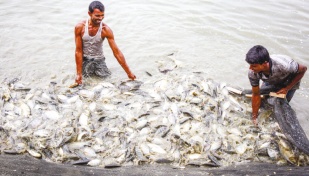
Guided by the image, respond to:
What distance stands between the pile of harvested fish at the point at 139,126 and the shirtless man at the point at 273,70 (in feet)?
2.30

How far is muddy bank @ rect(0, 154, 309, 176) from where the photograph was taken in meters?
3.10

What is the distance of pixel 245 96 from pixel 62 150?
382cm

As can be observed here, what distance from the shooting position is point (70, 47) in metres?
7.12

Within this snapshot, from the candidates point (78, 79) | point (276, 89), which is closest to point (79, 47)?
point (78, 79)

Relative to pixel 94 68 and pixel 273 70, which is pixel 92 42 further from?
pixel 273 70

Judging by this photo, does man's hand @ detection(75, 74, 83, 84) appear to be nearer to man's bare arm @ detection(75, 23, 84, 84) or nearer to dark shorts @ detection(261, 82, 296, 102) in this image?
man's bare arm @ detection(75, 23, 84, 84)

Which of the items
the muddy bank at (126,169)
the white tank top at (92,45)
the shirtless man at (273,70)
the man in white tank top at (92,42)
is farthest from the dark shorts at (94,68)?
the shirtless man at (273,70)

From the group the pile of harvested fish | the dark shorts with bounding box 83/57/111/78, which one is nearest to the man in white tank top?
the dark shorts with bounding box 83/57/111/78

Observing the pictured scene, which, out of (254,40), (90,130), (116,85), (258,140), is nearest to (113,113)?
(90,130)

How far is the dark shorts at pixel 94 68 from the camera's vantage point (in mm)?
5480

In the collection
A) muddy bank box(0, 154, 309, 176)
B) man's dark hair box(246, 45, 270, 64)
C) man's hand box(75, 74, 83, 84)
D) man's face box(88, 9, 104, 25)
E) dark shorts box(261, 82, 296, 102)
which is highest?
man's face box(88, 9, 104, 25)

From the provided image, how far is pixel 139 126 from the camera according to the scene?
431 centimetres

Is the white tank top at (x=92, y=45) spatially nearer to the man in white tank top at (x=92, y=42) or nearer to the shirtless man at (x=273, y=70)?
the man in white tank top at (x=92, y=42)

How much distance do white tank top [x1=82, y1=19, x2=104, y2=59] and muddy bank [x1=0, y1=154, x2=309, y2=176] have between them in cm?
243
